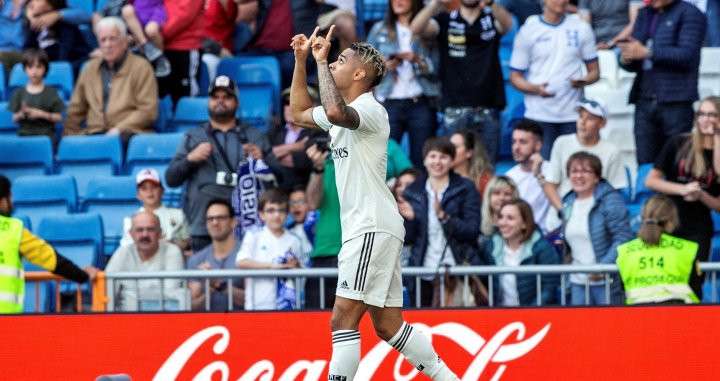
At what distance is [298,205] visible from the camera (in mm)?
12508

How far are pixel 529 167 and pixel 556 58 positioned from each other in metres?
1.42

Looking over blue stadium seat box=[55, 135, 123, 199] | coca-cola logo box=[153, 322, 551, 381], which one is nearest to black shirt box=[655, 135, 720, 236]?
coca-cola logo box=[153, 322, 551, 381]

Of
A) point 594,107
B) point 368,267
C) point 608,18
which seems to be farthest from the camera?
point 608,18

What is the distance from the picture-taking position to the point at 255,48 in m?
15.6

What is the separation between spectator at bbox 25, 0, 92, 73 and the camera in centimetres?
1552

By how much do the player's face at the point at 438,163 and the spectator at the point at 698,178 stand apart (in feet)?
5.52

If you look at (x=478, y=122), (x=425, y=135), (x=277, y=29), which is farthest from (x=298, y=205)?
(x=277, y=29)

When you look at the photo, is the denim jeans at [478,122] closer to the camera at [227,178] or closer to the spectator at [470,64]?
the spectator at [470,64]

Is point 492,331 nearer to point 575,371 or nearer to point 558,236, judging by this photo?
point 575,371

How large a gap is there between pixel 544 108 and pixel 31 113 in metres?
5.06

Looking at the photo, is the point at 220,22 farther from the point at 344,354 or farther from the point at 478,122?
the point at 344,354

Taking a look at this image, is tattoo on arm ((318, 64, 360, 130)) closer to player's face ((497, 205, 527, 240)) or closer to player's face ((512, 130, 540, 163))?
player's face ((497, 205, 527, 240))

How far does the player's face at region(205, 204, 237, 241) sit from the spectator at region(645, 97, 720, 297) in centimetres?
343

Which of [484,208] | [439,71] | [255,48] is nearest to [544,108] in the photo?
[439,71]
